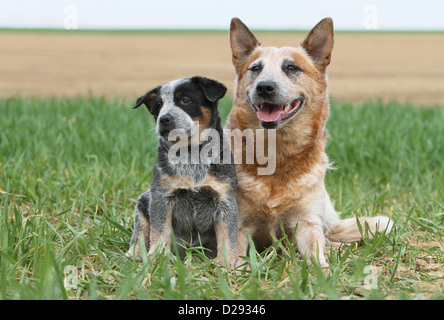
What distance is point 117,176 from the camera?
5.66 metres

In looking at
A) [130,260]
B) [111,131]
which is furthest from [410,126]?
[130,260]

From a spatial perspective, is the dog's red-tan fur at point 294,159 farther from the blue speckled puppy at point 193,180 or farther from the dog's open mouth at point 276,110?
the blue speckled puppy at point 193,180

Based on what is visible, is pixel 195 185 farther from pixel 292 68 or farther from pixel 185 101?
pixel 292 68

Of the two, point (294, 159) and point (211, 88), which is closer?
point (211, 88)

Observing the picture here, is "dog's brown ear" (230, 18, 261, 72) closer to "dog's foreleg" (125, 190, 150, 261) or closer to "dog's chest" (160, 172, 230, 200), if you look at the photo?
"dog's chest" (160, 172, 230, 200)

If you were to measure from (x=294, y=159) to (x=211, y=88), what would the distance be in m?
0.81

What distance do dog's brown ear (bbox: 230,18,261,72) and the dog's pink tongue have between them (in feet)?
1.55

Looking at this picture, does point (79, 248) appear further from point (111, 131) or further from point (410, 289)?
point (111, 131)

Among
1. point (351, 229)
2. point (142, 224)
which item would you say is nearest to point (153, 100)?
point (142, 224)

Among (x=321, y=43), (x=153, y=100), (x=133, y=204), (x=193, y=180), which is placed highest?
(x=321, y=43)

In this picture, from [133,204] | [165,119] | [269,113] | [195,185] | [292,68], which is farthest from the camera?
[133,204]

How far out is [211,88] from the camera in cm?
357

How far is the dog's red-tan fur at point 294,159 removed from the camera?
151 inches
